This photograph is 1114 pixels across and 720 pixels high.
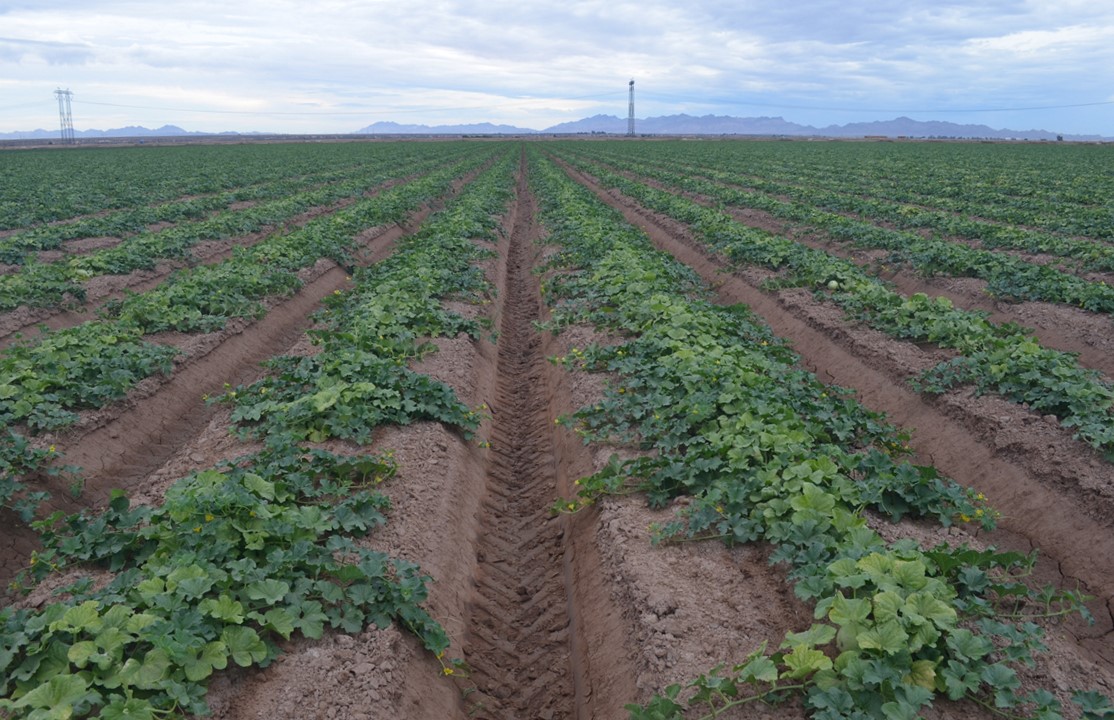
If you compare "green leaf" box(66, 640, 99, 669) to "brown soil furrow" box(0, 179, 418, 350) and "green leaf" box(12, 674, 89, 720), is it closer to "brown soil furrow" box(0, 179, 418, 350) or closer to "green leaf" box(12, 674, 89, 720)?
"green leaf" box(12, 674, 89, 720)

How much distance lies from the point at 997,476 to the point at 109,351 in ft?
32.9

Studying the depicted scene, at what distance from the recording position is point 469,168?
44125 mm

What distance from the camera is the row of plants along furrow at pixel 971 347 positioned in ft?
23.9

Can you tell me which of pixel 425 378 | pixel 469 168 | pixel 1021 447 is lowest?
pixel 1021 447

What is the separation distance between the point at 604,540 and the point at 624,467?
858 millimetres

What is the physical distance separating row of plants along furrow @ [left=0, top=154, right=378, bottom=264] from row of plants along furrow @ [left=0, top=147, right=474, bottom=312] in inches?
51.8

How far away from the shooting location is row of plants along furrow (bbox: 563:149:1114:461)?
7.28 metres

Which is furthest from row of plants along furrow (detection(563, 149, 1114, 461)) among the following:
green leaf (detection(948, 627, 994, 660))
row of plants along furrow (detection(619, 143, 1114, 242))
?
row of plants along furrow (detection(619, 143, 1114, 242))

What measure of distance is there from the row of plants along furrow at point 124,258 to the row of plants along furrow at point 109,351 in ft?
5.08

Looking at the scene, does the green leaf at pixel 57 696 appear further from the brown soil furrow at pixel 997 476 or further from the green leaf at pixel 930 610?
the brown soil furrow at pixel 997 476

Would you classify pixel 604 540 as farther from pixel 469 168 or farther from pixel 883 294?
pixel 469 168

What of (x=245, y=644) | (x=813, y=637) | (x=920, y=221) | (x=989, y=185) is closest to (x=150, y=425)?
(x=245, y=644)

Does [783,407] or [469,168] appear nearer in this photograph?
[783,407]

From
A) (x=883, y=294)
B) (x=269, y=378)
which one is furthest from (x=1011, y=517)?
(x=269, y=378)
